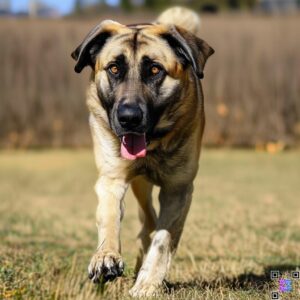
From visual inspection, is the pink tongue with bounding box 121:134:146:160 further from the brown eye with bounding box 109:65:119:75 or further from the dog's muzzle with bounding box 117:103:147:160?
the brown eye with bounding box 109:65:119:75

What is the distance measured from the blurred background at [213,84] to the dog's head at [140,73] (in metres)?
17.9

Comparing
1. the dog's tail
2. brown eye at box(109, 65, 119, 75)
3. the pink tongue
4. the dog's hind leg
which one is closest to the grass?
the dog's hind leg

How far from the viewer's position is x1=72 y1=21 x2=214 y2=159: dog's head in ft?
18.5

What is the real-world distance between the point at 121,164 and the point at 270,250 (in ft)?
9.75

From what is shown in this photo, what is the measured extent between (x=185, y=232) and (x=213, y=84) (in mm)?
14978

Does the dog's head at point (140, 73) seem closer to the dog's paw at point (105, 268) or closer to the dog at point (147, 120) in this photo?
the dog at point (147, 120)

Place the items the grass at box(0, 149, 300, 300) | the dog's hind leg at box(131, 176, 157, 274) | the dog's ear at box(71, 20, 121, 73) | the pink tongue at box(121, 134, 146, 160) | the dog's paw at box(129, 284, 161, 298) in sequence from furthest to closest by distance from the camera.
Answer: the dog's hind leg at box(131, 176, 157, 274)
the dog's ear at box(71, 20, 121, 73)
the pink tongue at box(121, 134, 146, 160)
the grass at box(0, 149, 300, 300)
the dog's paw at box(129, 284, 161, 298)

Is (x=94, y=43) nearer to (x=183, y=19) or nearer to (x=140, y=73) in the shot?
(x=140, y=73)

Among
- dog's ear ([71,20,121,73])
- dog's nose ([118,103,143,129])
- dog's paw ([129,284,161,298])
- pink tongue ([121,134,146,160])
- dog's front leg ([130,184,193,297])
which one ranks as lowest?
dog's paw ([129,284,161,298])

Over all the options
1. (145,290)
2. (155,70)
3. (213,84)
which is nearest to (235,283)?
(145,290)

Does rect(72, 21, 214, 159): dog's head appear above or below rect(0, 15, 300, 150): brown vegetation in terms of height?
above

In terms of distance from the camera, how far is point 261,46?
957 inches

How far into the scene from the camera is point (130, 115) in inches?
217

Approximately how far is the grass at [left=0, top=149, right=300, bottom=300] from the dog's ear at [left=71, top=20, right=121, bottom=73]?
5.42ft
